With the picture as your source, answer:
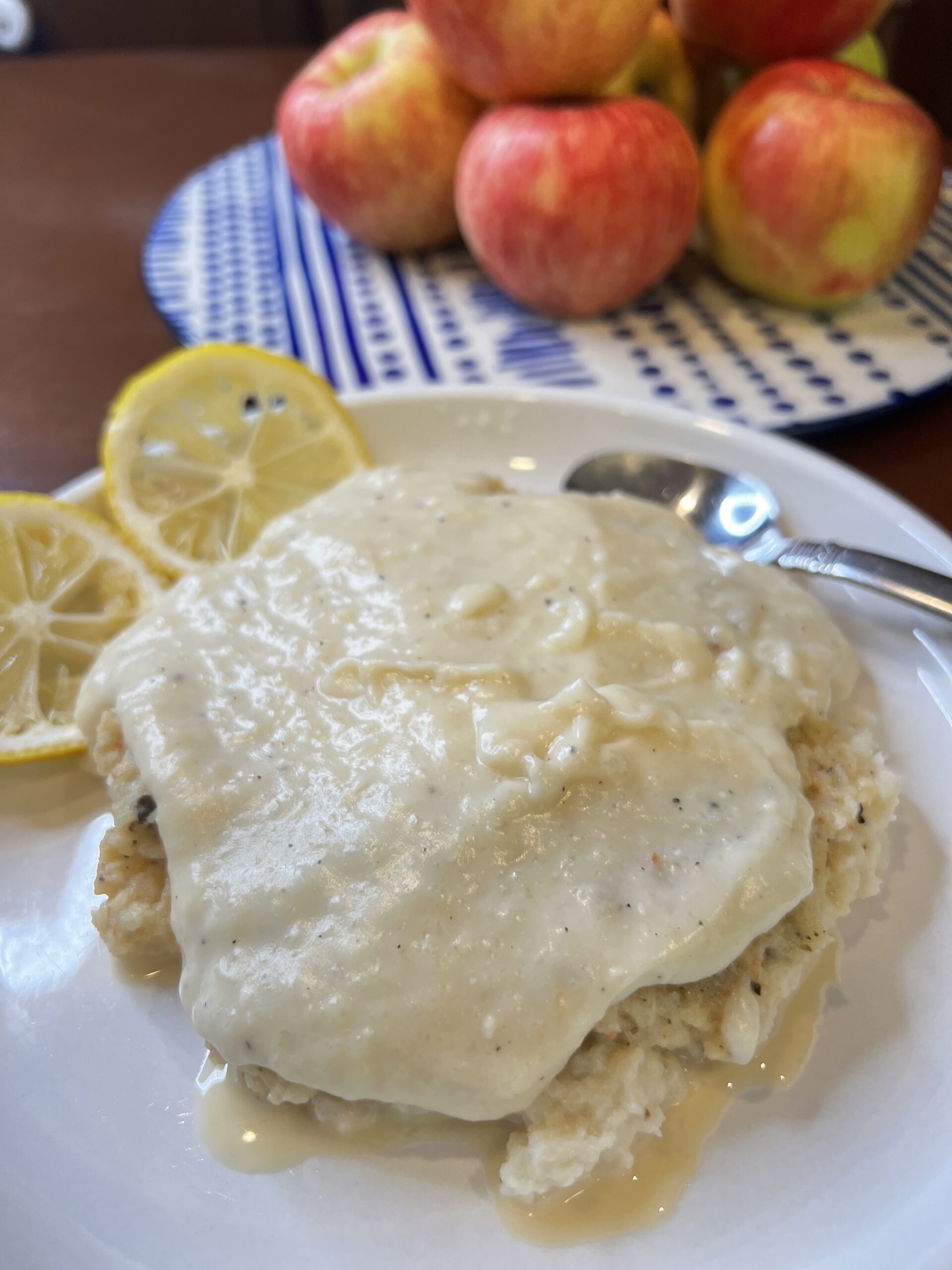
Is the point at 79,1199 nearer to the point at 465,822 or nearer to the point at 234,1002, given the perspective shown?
the point at 234,1002

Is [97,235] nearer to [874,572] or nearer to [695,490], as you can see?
[695,490]

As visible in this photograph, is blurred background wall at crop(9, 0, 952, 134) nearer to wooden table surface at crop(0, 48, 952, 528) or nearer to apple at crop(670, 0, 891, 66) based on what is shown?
wooden table surface at crop(0, 48, 952, 528)

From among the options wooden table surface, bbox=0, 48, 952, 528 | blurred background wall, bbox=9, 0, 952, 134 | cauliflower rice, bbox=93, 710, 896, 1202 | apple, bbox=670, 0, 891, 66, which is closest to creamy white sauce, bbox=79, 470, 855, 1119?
cauliflower rice, bbox=93, 710, 896, 1202

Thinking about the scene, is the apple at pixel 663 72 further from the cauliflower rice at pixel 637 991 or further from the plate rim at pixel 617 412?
the cauliflower rice at pixel 637 991

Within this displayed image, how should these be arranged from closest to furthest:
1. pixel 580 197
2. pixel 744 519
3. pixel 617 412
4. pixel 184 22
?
1. pixel 744 519
2. pixel 617 412
3. pixel 580 197
4. pixel 184 22

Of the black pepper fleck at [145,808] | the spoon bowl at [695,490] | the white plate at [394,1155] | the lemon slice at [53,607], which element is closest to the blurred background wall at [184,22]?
the spoon bowl at [695,490]

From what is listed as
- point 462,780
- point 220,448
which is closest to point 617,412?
point 220,448
